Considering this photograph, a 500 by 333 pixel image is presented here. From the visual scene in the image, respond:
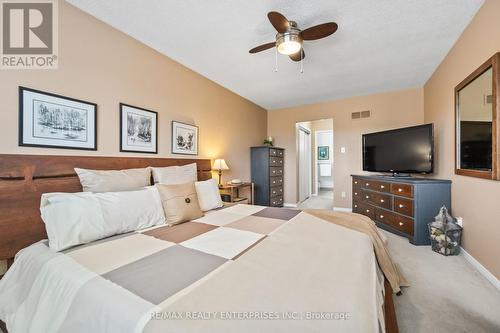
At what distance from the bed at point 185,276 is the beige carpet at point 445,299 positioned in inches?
13.6

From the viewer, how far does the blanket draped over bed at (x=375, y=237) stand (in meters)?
1.49

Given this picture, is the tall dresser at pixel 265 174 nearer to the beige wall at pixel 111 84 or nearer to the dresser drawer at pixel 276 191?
the dresser drawer at pixel 276 191

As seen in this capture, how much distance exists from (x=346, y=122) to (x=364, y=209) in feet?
6.45

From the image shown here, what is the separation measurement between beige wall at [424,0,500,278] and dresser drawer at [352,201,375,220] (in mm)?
1091

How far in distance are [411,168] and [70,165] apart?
4.36 metres

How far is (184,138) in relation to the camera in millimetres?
2988

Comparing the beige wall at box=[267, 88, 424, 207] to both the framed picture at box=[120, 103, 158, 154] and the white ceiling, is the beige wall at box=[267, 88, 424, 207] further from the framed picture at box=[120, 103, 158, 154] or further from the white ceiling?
the framed picture at box=[120, 103, 158, 154]

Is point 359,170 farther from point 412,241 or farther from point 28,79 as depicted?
point 28,79

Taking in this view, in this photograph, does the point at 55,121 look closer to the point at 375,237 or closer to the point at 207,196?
A: the point at 207,196

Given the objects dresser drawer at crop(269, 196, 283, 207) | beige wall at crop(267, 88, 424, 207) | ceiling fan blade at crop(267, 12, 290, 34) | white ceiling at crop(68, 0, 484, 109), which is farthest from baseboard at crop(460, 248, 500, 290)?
dresser drawer at crop(269, 196, 283, 207)

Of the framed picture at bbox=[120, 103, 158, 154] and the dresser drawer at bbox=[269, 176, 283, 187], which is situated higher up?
the framed picture at bbox=[120, 103, 158, 154]

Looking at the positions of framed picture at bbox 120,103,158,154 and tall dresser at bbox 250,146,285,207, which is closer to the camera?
framed picture at bbox 120,103,158,154

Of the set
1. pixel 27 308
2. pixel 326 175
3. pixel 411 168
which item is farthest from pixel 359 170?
pixel 27 308

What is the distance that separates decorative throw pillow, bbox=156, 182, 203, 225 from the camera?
183cm
